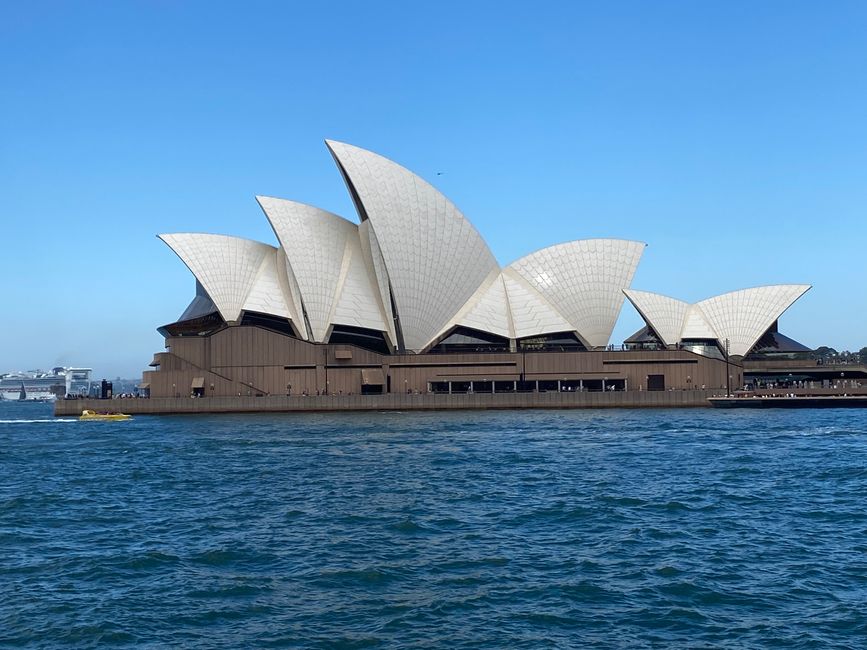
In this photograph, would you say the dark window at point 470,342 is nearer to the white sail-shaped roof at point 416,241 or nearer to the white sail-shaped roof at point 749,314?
the white sail-shaped roof at point 416,241

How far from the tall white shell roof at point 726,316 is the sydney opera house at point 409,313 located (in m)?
0.12

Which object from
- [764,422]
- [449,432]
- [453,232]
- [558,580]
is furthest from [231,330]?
[558,580]

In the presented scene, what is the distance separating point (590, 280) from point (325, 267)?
2202 centimetres

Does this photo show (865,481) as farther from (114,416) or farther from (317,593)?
(114,416)

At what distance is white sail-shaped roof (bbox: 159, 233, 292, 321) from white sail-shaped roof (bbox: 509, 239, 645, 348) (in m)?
22.5

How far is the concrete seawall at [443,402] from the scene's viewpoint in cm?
6381

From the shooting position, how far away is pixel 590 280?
69875 millimetres

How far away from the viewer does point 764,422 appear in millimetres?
49562

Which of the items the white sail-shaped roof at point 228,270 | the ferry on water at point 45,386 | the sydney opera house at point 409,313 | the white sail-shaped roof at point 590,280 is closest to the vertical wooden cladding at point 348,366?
the sydney opera house at point 409,313

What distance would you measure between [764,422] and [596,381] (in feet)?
64.3

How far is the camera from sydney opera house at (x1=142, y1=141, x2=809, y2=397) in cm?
6562

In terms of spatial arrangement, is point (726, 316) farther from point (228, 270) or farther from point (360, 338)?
point (228, 270)

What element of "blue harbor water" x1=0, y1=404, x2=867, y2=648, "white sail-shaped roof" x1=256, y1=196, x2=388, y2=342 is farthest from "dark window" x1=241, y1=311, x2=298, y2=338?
"blue harbor water" x1=0, y1=404, x2=867, y2=648

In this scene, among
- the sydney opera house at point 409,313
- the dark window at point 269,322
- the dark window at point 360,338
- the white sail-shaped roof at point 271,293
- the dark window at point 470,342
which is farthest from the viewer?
the dark window at point 470,342
